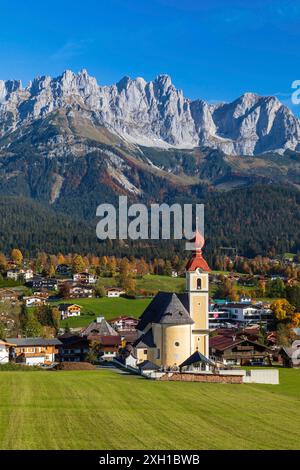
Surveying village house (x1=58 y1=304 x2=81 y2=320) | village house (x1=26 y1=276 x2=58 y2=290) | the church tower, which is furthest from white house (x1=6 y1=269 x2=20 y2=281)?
the church tower

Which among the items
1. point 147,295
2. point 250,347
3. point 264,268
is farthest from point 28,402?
point 264,268

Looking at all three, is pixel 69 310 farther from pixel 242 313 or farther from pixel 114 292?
pixel 242 313

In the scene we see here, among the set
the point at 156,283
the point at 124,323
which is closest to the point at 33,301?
the point at 124,323

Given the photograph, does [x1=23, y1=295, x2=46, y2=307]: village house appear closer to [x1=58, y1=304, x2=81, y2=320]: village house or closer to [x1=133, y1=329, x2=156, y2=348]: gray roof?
[x1=58, y1=304, x2=81, y2=320]: village house

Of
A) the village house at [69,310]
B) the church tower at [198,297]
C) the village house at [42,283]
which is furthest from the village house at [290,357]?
the village house at [42,283]

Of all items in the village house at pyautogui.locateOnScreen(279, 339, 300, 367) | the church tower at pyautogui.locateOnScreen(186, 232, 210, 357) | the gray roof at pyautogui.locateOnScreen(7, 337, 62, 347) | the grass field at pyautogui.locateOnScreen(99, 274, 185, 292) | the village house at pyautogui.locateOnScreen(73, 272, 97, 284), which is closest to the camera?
the church tower at pyautogui.locateOnScreen(186, 232, 210, 357)

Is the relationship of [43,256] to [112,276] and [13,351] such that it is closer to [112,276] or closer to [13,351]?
[112,276]
